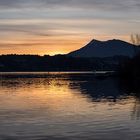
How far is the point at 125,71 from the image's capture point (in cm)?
11950

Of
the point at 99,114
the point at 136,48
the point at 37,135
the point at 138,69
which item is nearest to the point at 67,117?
the point at 99,114

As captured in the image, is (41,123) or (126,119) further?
(126,119)

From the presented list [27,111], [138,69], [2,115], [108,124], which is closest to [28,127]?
[108,124]

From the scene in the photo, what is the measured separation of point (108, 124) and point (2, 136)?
6736mm

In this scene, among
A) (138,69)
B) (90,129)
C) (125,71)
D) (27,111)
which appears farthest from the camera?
(125,71)

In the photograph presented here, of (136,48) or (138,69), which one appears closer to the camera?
(138,69)

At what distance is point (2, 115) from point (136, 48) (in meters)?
95.2

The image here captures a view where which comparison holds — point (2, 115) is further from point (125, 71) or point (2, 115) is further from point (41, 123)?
point (125, 71)

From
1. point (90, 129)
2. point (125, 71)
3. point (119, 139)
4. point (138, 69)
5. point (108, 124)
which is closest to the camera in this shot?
point (119, 139)

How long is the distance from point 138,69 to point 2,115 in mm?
83493

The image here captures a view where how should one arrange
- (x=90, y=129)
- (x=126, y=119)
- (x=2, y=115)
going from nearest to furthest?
(x=90, y=129) < (x=126, y=119) < (x=2, y=115)

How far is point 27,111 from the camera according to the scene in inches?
1344

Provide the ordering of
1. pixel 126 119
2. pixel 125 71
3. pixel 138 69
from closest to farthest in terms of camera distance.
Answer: pixel 126 119 → pixel 138 69 → pixel 125 71

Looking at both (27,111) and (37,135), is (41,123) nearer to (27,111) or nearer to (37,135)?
(37,135)
